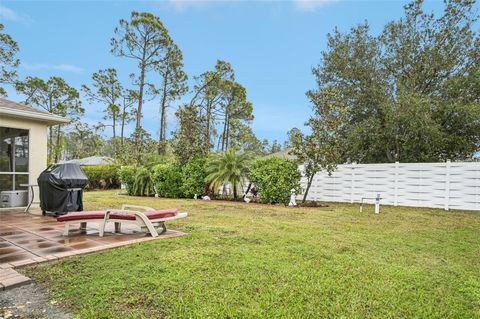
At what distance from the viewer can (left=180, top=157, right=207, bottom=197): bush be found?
1251 centimetres

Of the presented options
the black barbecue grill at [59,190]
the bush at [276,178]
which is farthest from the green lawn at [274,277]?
the bush at [276,178]

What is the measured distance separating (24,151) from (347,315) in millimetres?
9279

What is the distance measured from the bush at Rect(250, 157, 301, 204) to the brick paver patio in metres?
5.72

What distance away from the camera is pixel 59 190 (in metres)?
6.75

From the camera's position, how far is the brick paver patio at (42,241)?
348 cm

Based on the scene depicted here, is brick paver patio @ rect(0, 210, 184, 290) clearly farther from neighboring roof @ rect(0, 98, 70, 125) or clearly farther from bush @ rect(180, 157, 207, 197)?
bush @ rect(180, 157, 207, 197)

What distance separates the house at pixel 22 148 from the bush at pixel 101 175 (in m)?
11.4

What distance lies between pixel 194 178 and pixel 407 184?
8.27 metres

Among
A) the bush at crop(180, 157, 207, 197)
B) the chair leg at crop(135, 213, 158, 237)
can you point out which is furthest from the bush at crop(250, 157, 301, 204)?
the chair leg at crop(135, 213, 158, 237)

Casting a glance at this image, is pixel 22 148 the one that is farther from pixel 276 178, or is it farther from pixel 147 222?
pixel 276 178

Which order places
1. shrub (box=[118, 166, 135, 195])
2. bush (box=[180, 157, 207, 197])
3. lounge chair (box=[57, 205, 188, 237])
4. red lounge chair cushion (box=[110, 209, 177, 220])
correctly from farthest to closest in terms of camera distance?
shrub (box=[118, 166, 135, 195])
bush (box=[180, 157, 207, 197])
red lounge chair cushion (box=[110, 209, 177, 220])
lounge chair (box=[57, 205, 188, 237])

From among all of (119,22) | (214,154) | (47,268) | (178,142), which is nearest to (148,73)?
(119,22)

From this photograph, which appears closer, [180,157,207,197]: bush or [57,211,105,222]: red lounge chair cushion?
[57,211,105,222]: red lounge chair cushion

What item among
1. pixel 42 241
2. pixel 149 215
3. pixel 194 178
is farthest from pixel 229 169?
pixel 42 241
